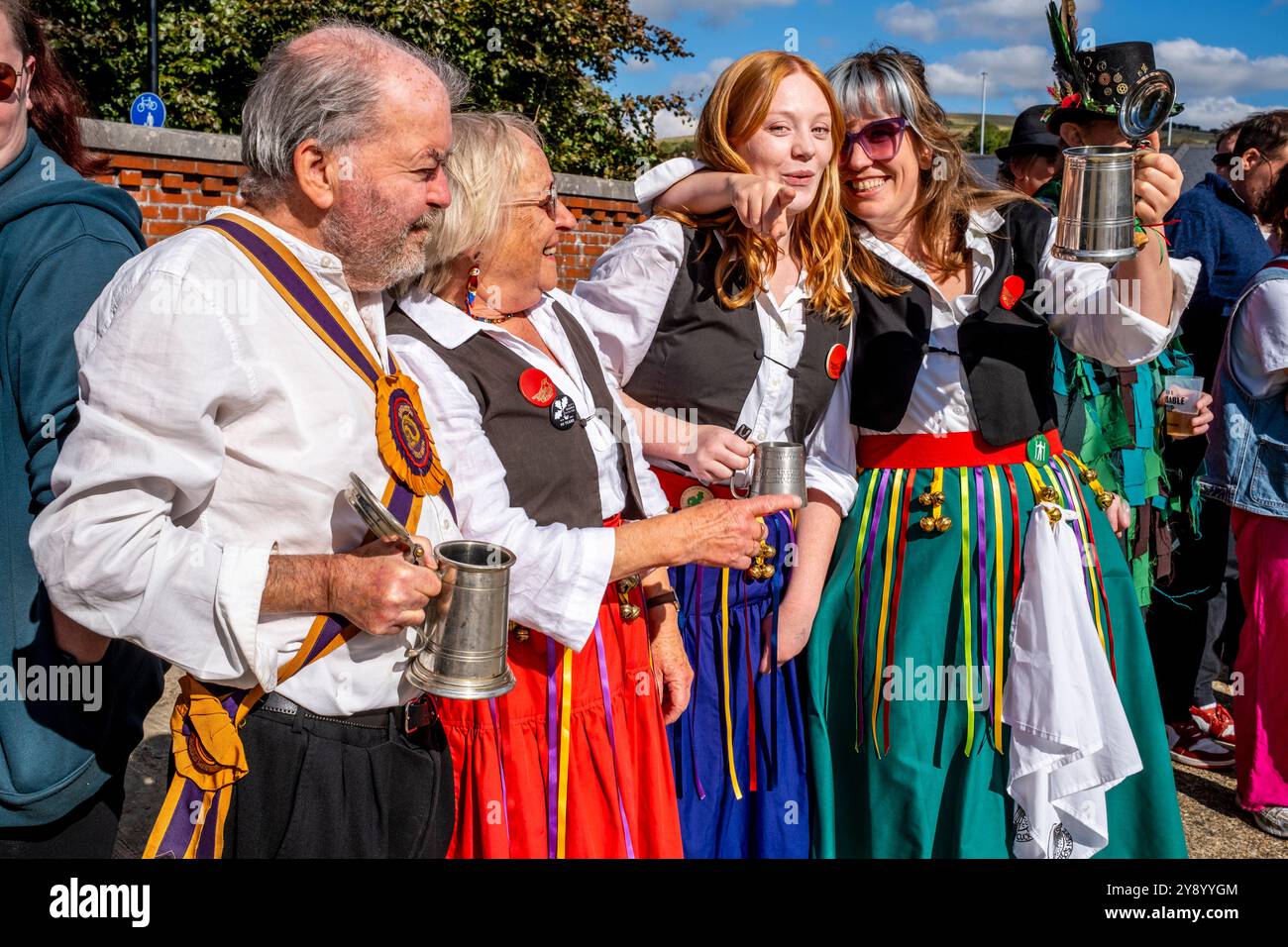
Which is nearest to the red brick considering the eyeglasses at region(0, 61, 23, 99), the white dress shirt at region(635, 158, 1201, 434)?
the white dress shirt at region(635, 158, 1201, 434)

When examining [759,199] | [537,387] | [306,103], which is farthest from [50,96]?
[759,199]

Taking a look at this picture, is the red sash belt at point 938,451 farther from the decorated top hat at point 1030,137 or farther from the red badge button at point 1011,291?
the decorated top hat at point 1030,137

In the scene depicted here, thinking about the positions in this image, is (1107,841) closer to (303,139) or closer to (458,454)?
(458,454)

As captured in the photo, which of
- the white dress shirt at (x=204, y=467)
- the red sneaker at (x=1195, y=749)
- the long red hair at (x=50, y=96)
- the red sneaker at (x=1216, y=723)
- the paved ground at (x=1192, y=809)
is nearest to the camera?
the white dress shirt at (x=204, y=467)

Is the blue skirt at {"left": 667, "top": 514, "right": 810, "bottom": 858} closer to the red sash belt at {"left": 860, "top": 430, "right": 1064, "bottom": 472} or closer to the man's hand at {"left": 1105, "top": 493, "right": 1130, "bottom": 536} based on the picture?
the red sash belt at {"left": 860, "top": 430, "right": 1064, "bottom": 472}

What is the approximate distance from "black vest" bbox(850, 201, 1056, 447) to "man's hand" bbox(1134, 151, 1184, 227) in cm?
40

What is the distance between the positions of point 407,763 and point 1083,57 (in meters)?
2.05

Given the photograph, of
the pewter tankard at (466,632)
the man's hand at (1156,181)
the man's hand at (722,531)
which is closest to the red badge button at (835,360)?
the man's hand at (722,531)

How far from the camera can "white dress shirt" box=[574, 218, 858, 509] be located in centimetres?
270

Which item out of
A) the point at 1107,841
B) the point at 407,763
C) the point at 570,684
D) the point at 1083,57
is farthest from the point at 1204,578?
the point at 407,763

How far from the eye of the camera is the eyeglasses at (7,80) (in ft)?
6.22

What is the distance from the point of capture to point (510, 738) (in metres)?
2.16

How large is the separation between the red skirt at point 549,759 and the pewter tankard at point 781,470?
0.44m

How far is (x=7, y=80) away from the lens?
1.90 meters
